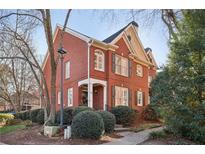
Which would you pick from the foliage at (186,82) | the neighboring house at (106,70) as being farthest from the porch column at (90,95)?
the foliage at (186,82)

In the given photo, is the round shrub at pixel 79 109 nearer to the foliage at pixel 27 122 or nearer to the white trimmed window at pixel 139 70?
the foliage at pixel 27 122

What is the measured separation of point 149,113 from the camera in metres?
5.45

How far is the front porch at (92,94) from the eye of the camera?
5.65m

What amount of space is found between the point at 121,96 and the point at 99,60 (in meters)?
1.09

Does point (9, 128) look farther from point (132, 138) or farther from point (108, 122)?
point (132, 138)

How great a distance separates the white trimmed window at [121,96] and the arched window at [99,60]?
761 mm

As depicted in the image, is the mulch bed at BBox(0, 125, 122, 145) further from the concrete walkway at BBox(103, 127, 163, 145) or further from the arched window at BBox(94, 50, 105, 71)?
the arched window at BBox(94, 50, 105, 71)

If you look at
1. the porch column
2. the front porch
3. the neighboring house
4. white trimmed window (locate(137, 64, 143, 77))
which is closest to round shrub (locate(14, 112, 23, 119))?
the neighboring house

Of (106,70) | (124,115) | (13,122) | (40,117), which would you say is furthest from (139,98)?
(13,122)

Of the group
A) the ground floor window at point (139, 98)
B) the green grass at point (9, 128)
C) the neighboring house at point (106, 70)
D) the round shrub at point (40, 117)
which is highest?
the neighboring house at point (106, 70)
